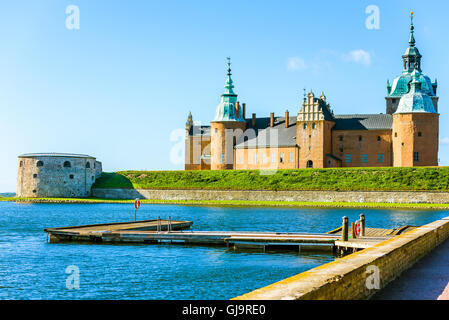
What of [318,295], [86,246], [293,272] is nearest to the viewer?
[318,295]

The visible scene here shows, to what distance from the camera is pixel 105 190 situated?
89.2 m

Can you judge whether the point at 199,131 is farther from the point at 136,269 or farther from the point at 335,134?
the point at 136,269

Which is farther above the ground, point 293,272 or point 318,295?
point 318,295

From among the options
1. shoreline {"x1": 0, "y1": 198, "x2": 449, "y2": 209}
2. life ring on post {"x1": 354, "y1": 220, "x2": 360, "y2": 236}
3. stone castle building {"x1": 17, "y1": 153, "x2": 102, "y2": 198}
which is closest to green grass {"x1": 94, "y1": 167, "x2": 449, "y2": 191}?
shoreline {"x1": 0, "y1": 198, "x2": 449, "y2": 209}

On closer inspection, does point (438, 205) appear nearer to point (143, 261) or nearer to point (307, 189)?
point (307, 189)

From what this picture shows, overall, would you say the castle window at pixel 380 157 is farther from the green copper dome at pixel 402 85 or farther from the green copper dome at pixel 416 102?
the green copper dome at pixel 402 85

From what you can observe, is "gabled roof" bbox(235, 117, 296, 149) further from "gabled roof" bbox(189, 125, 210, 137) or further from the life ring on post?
the life ring on post

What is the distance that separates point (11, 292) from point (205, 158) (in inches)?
3249

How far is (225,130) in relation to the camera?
3728 inches

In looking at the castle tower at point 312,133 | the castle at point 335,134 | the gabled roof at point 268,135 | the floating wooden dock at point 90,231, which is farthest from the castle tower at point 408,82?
the floating wooden dock at point 90,231

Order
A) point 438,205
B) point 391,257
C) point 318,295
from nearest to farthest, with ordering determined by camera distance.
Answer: point 318,295
point 391,257
point 438,205

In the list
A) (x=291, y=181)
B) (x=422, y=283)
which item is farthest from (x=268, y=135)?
(x=422, y=283)
